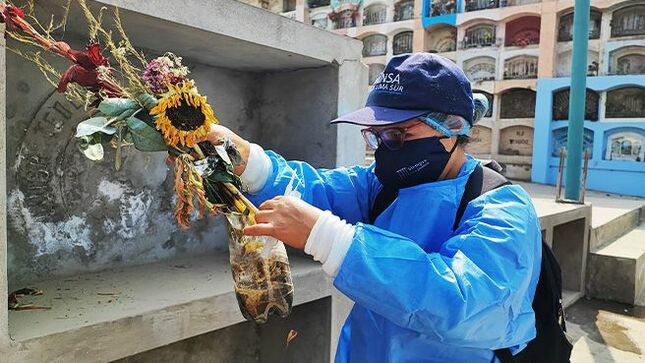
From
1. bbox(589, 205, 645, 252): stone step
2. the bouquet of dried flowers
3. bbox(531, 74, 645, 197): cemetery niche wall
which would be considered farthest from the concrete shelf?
bbox(531, 74, 645, 197): cemetery niche wall

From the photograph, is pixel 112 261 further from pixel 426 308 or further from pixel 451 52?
pixel 451 52

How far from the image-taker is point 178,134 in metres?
1.30

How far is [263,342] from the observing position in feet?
10.1

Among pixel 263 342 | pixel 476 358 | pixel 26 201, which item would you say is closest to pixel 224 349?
pixel 263 342

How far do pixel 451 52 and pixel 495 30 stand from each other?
60.8 inches

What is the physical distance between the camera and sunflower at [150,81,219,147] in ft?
4.19

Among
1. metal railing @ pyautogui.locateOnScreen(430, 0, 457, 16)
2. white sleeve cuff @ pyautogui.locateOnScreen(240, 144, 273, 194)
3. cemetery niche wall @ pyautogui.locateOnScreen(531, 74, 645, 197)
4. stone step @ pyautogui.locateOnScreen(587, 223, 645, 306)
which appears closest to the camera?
white sleeve cuff @ pyautogui.locateOnScreen(240, 144, 273, 194)

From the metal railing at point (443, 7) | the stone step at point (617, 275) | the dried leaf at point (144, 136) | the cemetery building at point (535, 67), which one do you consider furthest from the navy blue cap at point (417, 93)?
the metal railing at point (443, 7)

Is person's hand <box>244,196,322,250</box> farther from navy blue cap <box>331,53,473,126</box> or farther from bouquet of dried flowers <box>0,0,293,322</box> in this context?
navy blue cap <box>331,53,473,126</box>

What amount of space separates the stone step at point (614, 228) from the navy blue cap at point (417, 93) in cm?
577

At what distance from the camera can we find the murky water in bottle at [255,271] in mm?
1367

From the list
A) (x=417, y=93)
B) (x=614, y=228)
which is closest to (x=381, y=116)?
(x=417, y=93)

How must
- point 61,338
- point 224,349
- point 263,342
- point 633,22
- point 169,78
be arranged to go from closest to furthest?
point 169,78
point 61,338
point 224,349
point 263,342
point 633,22

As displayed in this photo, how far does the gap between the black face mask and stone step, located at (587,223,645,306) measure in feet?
18.1
